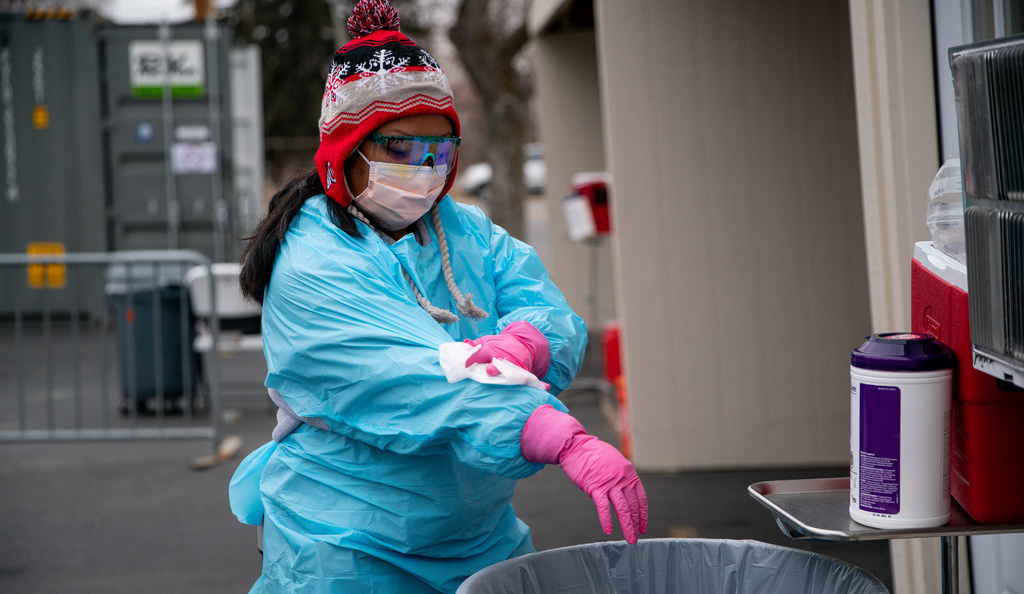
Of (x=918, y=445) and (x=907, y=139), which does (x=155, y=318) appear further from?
(x=918, y=445)

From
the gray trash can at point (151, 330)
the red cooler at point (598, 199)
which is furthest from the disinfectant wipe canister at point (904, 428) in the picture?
the gray trash can at point (151, 330)

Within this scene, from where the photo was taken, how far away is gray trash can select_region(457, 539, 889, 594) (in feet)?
5.96

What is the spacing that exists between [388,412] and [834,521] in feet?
2.56

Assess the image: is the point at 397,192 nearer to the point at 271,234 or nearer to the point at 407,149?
the point at 407,149

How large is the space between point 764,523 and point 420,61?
3.54m

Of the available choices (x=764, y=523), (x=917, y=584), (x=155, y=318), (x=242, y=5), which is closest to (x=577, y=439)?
(x=917, y=584)

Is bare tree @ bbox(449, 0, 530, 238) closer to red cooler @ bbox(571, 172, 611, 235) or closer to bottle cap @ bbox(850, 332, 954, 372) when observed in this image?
red cooler @ bbox(571, 172, 611, 235)

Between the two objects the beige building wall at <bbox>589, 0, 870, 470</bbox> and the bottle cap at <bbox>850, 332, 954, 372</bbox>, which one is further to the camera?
the beige building wall at <bbox>589, 0, 870, 470</bbox>

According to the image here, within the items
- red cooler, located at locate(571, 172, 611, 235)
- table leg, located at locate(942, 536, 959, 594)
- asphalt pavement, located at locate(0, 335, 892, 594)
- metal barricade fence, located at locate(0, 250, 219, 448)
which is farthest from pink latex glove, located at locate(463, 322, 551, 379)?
red cooler, located at locate(571, 172, 611, 235)

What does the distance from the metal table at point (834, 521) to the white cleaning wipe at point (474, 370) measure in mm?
472

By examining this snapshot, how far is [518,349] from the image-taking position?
1.73 meters

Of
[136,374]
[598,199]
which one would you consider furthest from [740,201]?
[136,374]

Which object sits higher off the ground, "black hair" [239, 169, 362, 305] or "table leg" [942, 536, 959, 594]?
"black hair" [239, 169, 362, 305]

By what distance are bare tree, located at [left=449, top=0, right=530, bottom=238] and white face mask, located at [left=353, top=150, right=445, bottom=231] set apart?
32.9 feet
